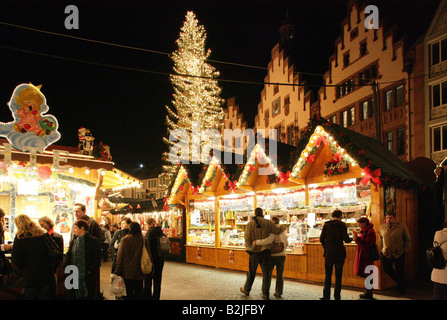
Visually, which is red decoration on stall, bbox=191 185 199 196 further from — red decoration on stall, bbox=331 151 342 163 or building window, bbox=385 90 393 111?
building window, bbox=385 90 393 111

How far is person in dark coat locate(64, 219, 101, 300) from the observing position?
7148 millimetres

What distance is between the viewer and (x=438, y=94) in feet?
68.4

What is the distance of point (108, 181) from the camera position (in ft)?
51.3

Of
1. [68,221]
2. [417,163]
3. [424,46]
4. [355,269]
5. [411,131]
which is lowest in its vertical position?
[355,269]

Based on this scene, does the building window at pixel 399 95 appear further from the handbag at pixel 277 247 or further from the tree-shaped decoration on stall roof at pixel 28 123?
the tree-shaped decoration on stall roof at pixel 28 123

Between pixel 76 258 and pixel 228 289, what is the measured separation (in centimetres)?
412

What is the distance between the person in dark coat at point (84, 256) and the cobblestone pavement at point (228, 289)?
190cm

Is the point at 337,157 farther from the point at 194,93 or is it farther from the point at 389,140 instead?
the point at 194,93

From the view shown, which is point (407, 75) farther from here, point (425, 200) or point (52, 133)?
point (52, 133)

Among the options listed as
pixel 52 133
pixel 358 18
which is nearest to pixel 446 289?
pixel 52 133

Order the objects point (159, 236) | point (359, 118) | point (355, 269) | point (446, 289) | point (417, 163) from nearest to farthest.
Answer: point (446, 289)
point (159, 236)
point (355, 269)
point (417, 163)
point (359, 118)

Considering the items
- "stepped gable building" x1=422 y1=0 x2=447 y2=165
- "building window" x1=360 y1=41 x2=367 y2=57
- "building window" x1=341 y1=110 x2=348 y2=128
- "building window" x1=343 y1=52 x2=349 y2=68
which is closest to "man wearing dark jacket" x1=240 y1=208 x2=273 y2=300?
"stepped gable building" x1=422 y1=0 x2=447 y2=165

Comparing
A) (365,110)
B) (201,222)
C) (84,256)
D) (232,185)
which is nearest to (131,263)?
(84,256)

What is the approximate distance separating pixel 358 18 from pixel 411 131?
28.0 feet
